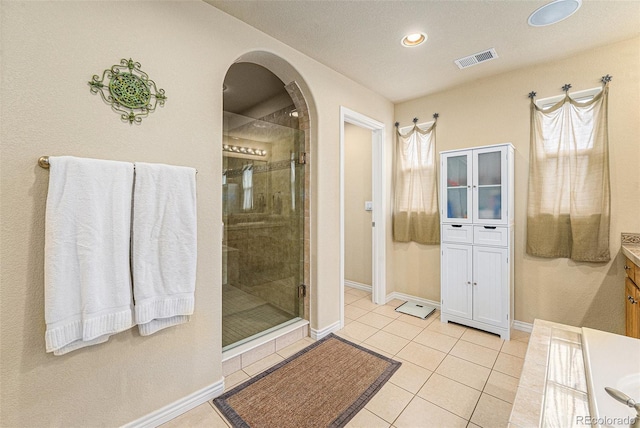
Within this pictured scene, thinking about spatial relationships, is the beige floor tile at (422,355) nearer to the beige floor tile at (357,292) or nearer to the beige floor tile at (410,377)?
the beige floor tile at (410,377)

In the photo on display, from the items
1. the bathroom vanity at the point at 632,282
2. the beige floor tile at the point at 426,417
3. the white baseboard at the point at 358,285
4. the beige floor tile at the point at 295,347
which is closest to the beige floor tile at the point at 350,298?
the white baseboard at the point at 358,285

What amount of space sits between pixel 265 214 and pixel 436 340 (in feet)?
6.68

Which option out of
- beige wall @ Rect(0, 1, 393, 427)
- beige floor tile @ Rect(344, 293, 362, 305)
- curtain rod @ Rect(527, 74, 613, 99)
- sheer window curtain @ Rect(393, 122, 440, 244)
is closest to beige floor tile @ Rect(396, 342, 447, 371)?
beige floor tile @ Rect(344, 293, 362, 305)

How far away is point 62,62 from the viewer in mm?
1289

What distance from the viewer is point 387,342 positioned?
8.20 ft

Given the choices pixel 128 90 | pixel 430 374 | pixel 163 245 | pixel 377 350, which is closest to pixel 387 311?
pixel 377 350

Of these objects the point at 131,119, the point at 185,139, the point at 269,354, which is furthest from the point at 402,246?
the point at 131,119

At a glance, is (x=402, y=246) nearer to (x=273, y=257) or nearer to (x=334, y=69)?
(x=273, y=257)

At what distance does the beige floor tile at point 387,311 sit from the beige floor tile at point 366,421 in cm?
152

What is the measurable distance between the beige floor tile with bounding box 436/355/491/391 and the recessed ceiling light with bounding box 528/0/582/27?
2.65 metres

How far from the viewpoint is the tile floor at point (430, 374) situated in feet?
5.28

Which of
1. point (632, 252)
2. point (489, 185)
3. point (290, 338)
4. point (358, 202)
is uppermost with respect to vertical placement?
point (489, 185)

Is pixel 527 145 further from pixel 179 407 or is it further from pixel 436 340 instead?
pixel 179 407

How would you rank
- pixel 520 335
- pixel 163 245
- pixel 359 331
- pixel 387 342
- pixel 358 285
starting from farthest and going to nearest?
pixel 358 285
pixel 359 331
pixel 520 335
pixel 387 342
pixel 163 245
